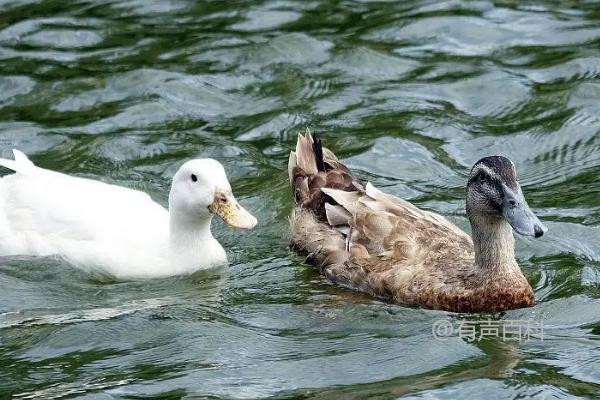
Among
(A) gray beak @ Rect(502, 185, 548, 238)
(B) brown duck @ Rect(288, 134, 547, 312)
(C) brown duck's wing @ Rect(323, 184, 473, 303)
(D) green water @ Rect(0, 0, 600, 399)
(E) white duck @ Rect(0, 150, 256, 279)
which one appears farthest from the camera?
(E) white duck @ Rect(0, 150, 256, 279)

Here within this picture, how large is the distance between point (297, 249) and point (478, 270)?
1.84 meters

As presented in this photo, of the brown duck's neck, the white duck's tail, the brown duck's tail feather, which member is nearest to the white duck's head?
the brown duck's tail feather

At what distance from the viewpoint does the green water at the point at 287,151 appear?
27.4 feet

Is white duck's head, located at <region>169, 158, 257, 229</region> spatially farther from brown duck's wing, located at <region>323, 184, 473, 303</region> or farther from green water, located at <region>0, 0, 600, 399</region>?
brown duck's wing, located at <region>323, 184, 473, 303</region>

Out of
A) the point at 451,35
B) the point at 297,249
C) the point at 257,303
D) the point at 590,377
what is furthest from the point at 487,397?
the point at 451,35

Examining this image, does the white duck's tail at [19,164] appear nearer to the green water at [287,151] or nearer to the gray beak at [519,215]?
the green water at [287,151]

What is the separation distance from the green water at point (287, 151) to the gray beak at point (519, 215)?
26.6 inches

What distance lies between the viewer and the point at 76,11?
16.1 metres

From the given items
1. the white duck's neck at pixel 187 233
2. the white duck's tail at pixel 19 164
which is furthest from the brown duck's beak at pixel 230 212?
the white duck's tail at pixel 19 164

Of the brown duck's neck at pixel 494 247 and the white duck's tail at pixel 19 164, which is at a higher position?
the white duck's tail at pixel 19 164

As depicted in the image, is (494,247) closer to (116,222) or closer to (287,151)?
(116,222)

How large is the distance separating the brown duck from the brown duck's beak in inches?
31.8

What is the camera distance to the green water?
27.4ft

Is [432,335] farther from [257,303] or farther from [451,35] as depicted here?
[451,35]
